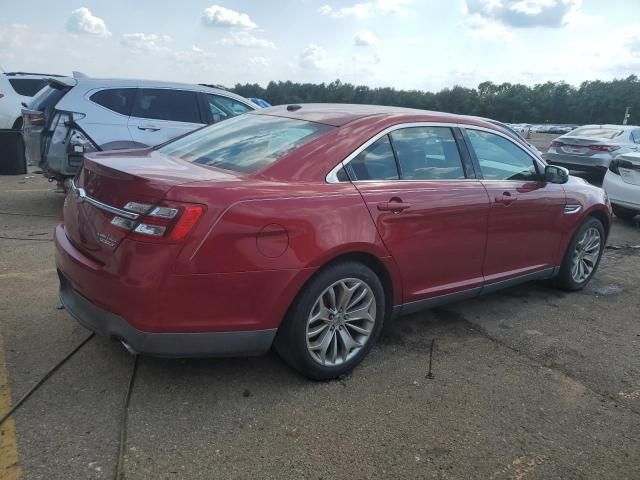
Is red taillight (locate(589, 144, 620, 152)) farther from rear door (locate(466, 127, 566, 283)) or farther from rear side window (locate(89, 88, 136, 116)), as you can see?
rear side window (locate(89, 88, 136, 116))

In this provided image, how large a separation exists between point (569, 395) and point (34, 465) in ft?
9.27

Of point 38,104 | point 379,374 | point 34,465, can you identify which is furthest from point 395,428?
point 38,104

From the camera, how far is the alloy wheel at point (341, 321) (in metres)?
3.13

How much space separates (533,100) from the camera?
352ft

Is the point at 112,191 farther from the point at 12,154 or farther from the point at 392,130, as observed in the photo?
the point at 12,154

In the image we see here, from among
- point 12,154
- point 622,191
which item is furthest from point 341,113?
point 12,154

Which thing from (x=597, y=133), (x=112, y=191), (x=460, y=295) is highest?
(x=597, y=133)

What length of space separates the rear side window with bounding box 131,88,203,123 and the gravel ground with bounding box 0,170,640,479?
372cm

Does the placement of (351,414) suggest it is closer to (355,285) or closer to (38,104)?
(355,285)

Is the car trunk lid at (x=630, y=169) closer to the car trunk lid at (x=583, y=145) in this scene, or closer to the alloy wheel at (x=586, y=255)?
the alloy wheel at (x=586, y=255)

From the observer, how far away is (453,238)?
3775 mm

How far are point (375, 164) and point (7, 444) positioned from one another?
240 centimetres

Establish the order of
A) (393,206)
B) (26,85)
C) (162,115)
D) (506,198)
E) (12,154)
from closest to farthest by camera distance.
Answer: (393,206), (506,198), (162,115), (12,154), (26,85)

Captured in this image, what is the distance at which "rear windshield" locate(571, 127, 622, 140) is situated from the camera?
13516 millimetres
